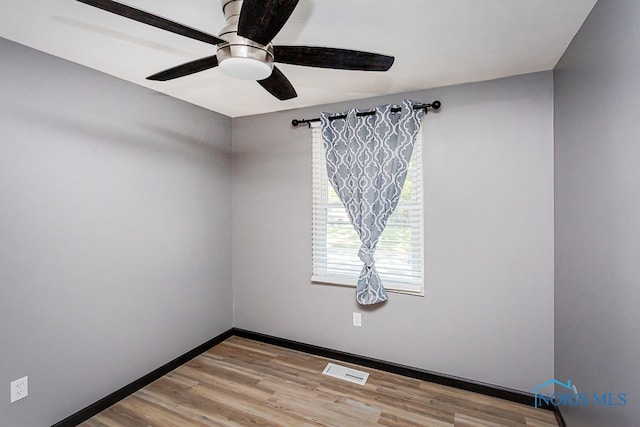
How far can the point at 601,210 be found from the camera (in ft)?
4.75

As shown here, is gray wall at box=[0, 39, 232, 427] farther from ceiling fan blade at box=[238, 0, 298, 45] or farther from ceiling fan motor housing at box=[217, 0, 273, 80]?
ceiling fan blade at box=[238, 0, 298, 45]

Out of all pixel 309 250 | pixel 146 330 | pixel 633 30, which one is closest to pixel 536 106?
pixel 633 30

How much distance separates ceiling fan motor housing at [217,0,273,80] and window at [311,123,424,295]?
1647mm

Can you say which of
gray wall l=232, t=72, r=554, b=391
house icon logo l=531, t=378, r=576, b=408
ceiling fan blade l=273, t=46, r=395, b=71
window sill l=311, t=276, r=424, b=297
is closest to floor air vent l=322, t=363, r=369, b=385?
gray wall l=232, t=72, r=554, b=391

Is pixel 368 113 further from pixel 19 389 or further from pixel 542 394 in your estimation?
pixel 19 389

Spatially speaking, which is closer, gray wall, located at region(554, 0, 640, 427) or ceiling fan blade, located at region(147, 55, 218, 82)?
gray wall, located at region(554, 0, 640, 427)

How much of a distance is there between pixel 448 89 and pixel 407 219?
1073 millimetres

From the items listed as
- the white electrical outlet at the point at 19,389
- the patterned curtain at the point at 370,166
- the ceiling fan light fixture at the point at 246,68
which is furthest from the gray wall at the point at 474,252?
the white electrical outlet at the point at 19,389

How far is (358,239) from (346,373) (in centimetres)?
115

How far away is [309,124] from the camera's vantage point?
300cm

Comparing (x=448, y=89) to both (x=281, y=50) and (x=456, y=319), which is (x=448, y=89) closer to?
(x=281, y=50)

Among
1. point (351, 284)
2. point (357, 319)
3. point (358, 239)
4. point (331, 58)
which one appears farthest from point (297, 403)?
point (331, 58)

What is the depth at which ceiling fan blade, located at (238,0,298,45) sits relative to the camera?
39.1 inches

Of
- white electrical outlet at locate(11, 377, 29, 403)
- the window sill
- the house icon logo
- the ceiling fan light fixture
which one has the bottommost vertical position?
the house icon logo
